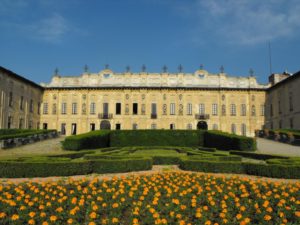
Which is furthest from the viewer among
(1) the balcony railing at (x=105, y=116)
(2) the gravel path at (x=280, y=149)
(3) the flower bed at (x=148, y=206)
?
(1) the balcony railing at (x=105, y=116)

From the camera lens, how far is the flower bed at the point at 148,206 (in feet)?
15.2

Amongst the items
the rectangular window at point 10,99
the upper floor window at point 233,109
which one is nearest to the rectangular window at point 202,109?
Result: the upper floor window at point 233,109

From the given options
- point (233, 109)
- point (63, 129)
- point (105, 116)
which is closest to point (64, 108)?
point (63, 129)

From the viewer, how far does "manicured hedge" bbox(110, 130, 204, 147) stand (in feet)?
81.0

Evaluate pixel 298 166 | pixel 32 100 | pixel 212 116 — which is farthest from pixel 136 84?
pixel 298 166

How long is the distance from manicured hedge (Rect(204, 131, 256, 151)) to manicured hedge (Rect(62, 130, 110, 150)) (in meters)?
9.19

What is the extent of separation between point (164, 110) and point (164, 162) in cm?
2637

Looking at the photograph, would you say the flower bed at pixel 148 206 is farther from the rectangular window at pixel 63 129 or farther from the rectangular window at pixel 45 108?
the rectangular window at pixel 45 108

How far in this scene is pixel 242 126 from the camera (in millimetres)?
37906

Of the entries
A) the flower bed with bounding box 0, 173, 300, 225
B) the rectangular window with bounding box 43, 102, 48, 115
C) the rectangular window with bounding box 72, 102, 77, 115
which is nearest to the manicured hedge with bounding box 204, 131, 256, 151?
the flower bed with bounding box 0, 173, 300, 225

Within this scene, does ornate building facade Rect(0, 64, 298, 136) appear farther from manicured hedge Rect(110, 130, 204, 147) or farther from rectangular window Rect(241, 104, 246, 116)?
manicured hedge Rect(110, 130, 204, 147)

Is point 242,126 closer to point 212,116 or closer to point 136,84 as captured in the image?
point 212,116

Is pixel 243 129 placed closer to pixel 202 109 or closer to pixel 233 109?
pixel 233 109

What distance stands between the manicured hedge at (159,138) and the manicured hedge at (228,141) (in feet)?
3.53
